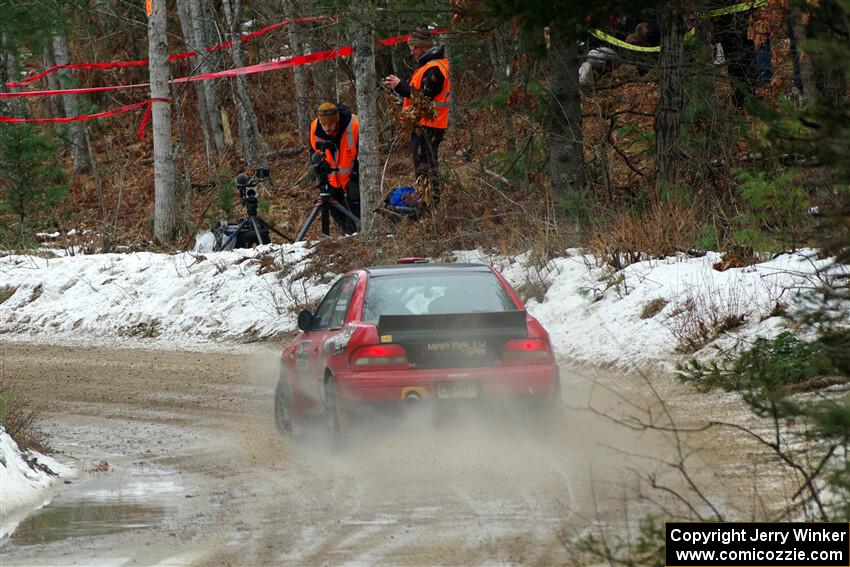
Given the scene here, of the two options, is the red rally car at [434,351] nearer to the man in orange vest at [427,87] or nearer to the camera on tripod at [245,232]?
the man in orange vest at [427,87]

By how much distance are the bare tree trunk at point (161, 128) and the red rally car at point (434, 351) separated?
14.8m

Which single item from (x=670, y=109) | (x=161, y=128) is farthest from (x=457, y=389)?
(x=161, y=128)

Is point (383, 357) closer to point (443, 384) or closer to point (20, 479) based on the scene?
point (443, 384)

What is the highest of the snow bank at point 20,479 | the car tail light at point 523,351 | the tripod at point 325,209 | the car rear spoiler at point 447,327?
the car rear spoiler at point 447,327

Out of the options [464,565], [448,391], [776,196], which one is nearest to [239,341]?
[776,196]

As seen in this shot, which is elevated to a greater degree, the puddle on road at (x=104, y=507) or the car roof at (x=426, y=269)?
the car roof at (x=426, y=269)

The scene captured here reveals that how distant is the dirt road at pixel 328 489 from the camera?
271 inches

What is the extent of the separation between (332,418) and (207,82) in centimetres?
2566

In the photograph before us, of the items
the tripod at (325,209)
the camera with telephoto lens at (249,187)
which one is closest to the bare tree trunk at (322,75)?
the camera with telephoto lens at (249,187)

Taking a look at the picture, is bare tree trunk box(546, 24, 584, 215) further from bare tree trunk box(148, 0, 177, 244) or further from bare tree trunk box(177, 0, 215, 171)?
bare tree trunk box(177, 0, 215, 171)

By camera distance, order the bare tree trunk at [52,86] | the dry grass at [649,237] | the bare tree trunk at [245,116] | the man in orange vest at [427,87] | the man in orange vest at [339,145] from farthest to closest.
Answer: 1. the bare tree trunk at [52,86]
2. the bare tree trunk at [245,116]
3. the man in orange vest at [339,145]
4. the man in orange vest at [427,87]
5. the dry grass at [649,237]

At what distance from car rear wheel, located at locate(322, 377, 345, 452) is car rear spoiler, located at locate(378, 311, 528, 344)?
2.14ft

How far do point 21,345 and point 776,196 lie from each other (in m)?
11.2

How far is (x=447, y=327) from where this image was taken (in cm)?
961
